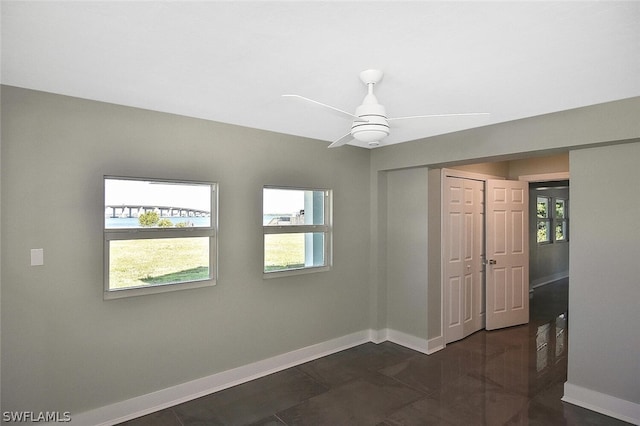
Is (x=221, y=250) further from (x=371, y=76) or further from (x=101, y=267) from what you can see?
(x=371, y=76)

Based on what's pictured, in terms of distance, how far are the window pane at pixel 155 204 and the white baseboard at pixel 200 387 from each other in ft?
4.59

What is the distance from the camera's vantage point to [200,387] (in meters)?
3.19

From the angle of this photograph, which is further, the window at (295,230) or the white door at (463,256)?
the white door at (463,256)

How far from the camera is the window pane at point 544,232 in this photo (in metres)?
7.87

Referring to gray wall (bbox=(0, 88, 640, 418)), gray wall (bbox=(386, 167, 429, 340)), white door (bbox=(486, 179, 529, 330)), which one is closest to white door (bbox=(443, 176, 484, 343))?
white door (bbox=(486, 179, 529, 330))

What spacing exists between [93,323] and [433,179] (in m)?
3.66

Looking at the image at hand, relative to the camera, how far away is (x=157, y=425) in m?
2.74

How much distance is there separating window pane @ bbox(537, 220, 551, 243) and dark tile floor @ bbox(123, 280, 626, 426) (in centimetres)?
411

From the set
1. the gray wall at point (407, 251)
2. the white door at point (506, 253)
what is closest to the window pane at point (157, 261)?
the gray wall at point (407, 251)

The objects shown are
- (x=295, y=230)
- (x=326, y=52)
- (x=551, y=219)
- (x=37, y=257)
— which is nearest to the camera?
(x=326, y=52)

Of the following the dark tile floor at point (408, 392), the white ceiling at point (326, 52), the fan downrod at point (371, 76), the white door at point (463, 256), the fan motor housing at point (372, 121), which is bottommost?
the dark tile floor at point (408, 392)

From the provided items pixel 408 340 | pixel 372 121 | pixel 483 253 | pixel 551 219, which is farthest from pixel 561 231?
pixel 372 121

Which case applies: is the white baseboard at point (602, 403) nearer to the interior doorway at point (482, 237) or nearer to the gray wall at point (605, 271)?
the gray wall at point (605, 271)

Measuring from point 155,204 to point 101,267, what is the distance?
2.09 ft
